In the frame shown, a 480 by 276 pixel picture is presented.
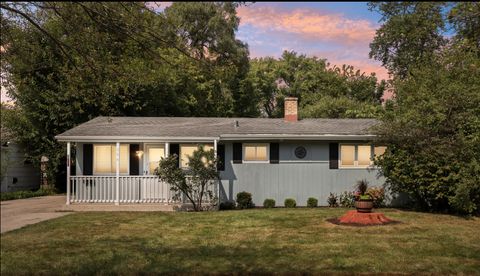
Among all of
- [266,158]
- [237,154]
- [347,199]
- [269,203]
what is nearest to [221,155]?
[237,154]

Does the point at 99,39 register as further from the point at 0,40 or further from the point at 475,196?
the point at 475,196

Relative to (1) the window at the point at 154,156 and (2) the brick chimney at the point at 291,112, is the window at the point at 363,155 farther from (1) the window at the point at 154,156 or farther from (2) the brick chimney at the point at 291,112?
(1) the window at the point at 154,156

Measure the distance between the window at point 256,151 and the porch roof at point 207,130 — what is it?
25.7 inches

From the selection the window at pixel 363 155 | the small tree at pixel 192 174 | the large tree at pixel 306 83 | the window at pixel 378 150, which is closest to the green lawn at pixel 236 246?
the small tree at pixel 192 174

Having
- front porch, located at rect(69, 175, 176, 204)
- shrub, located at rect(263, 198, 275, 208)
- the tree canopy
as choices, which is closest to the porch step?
front porch, located at rect(69, 175, 176, 204)

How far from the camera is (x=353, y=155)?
19719 millimetres

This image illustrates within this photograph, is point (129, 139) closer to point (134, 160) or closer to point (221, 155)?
point (134, 160)

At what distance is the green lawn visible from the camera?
834cm

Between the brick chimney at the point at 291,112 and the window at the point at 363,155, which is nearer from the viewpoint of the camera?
the window at the point at 363,155

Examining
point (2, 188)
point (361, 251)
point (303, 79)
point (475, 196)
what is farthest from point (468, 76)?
point (303, 79)

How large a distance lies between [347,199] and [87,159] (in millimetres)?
10593

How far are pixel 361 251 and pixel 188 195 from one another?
8.84m

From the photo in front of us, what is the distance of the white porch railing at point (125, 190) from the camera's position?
17.8 meters

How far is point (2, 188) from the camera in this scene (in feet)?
13.6
